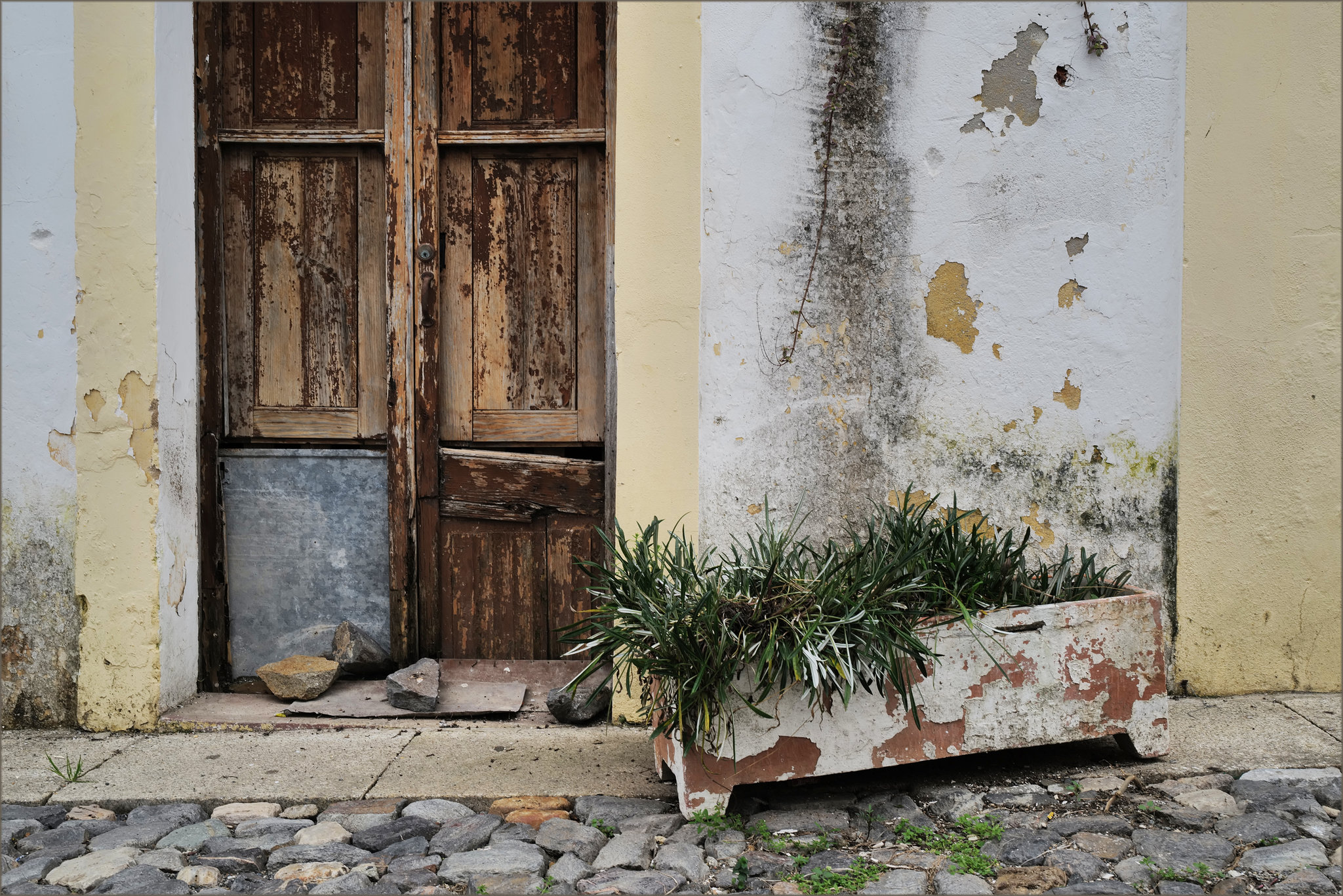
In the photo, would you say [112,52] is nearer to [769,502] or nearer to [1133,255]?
[769,502]

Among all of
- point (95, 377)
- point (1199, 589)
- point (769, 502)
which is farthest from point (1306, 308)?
point (95, 377)

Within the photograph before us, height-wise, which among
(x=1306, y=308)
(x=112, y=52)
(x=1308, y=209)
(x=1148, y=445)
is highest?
(x=112, y=52)

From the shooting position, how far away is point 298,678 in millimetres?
3227

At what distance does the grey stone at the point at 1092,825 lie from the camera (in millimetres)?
2271

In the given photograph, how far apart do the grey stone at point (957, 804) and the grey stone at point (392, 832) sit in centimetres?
131

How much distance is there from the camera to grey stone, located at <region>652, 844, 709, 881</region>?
212 cm

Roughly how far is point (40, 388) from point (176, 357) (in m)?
0.41

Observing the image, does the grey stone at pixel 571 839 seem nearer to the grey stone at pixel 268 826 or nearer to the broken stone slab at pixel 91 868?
the grey stone at pixel 268 826

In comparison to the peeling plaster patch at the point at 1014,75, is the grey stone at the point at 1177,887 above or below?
below

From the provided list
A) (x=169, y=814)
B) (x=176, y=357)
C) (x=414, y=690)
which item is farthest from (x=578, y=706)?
(x=176, y=357)

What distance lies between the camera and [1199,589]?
124 inches

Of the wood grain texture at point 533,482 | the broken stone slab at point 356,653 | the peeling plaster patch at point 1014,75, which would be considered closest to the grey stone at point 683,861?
the wood grain texture at point 533,482

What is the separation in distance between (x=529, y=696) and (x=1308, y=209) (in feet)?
10.4

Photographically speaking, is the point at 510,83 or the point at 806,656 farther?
the point at 510,83
